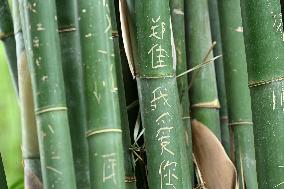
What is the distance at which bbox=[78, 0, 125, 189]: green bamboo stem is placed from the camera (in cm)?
64

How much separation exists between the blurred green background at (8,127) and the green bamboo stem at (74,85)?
1.45m

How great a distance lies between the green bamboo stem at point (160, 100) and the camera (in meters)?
0.71

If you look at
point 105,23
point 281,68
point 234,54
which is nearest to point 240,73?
point 234,54

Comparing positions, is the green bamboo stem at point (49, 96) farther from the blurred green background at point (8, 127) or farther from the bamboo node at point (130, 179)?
the blurred green background at point (8, 127)

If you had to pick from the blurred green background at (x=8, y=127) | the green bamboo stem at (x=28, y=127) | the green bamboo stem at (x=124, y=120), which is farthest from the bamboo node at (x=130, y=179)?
the blurred green background at (x=8, y=127)

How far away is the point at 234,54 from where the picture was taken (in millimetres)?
947

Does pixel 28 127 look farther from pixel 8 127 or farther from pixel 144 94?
pixel 8 127

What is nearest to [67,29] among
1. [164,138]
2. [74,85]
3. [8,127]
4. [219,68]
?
[74,85]

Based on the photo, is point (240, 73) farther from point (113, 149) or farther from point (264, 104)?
point (113, 149)

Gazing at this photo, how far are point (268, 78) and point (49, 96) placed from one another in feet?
0.87

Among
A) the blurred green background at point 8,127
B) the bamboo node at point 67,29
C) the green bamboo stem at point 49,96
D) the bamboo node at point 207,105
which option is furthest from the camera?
the blurred green background at point 8,127

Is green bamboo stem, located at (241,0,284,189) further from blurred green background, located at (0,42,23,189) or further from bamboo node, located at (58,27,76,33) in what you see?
blurred green background, located at (0,42,23,189)

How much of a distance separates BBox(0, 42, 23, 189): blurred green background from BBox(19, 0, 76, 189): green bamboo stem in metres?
1.55

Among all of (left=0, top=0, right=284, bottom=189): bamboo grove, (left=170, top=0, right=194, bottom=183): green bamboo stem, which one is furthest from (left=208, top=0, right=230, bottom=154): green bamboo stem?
(left=170, top=0, right=194, bottom=183): green bamboo stem
